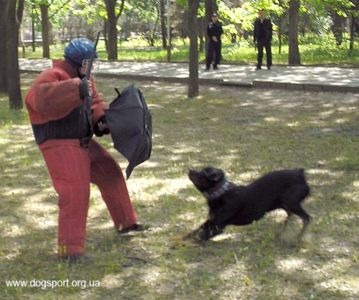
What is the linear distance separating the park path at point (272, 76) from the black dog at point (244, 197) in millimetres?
9134

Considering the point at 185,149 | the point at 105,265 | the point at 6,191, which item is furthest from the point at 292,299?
the point at 185,149

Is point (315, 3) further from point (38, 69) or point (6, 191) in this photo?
point (6, 191)

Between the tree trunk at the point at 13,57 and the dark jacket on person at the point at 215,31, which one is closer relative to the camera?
the tree trunk at the point at 13,57

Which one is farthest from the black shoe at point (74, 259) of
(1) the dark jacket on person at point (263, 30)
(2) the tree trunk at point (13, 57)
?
(1) the dark jacket on person at point (263, 30)

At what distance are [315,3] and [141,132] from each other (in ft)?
61.3

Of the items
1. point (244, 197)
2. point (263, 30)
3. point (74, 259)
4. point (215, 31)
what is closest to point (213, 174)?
point (244, 197)

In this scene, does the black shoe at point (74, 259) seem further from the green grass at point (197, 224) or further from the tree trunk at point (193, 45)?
the tree trunk at point (193, 45)

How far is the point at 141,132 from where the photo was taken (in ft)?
15.4

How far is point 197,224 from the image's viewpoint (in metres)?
5.75

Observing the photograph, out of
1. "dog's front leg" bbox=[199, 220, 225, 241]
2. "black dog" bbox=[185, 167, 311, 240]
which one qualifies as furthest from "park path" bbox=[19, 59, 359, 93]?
"dog's front leg" bbox=[199, 220, 225, 241]

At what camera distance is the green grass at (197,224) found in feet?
14.4

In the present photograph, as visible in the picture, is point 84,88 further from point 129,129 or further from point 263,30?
point 263,30

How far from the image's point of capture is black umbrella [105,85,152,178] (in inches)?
184

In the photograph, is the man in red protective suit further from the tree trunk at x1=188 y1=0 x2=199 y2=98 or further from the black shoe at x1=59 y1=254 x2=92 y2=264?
the tree trunk at x1=188 y1=0 x2=199 y2=98
